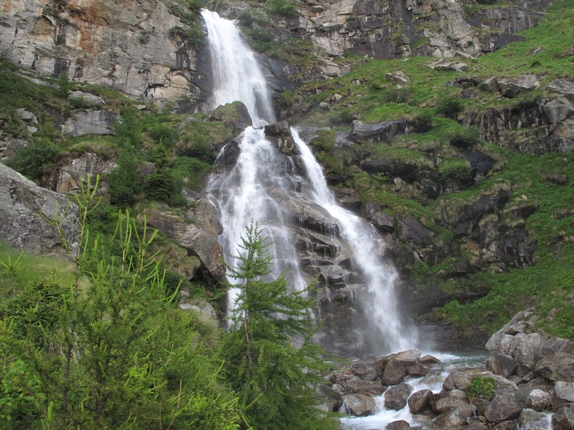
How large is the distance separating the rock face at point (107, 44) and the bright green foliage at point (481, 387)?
1289 inches

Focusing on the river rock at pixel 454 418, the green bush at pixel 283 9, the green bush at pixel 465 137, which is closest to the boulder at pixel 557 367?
the river rock at pixel 454 418

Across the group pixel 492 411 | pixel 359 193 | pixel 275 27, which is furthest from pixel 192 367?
pixel 275 27

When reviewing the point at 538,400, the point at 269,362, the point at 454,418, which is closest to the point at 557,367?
the point at 538,400

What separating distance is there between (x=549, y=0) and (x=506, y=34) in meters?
12.9

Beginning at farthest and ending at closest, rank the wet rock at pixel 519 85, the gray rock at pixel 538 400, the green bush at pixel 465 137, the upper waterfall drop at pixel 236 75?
the upper waterfall drop at pixel 236 75, the wet rock at pixel 519 85, the green bush at pixel 465 137, the gray rock at pixel 538 400

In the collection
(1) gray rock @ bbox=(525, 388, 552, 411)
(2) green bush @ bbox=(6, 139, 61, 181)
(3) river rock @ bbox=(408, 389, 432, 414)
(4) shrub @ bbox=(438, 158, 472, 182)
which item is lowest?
(3) river rock @ bbox=(408, 389, 432, 414)

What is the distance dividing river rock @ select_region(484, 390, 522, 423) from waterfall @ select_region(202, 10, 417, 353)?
795 centimetres

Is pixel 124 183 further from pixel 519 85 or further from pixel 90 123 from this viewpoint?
pixel 519 85

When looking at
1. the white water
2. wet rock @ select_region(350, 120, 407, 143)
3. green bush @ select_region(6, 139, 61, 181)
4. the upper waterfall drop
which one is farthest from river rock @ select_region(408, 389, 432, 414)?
the upper waterfall drop

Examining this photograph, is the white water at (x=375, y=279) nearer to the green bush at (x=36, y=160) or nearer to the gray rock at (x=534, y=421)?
the gray rock at (x=534, y=421)

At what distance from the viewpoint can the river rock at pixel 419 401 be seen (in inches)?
442

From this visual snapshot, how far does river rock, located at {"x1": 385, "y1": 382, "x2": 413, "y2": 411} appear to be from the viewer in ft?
38.5

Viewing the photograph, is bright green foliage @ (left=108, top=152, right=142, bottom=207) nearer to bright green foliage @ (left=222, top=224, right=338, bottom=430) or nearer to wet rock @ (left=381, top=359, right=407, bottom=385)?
bright green foliage @ (left=222, top=224, right=338, bottom=430)

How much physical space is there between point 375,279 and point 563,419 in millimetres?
12017
